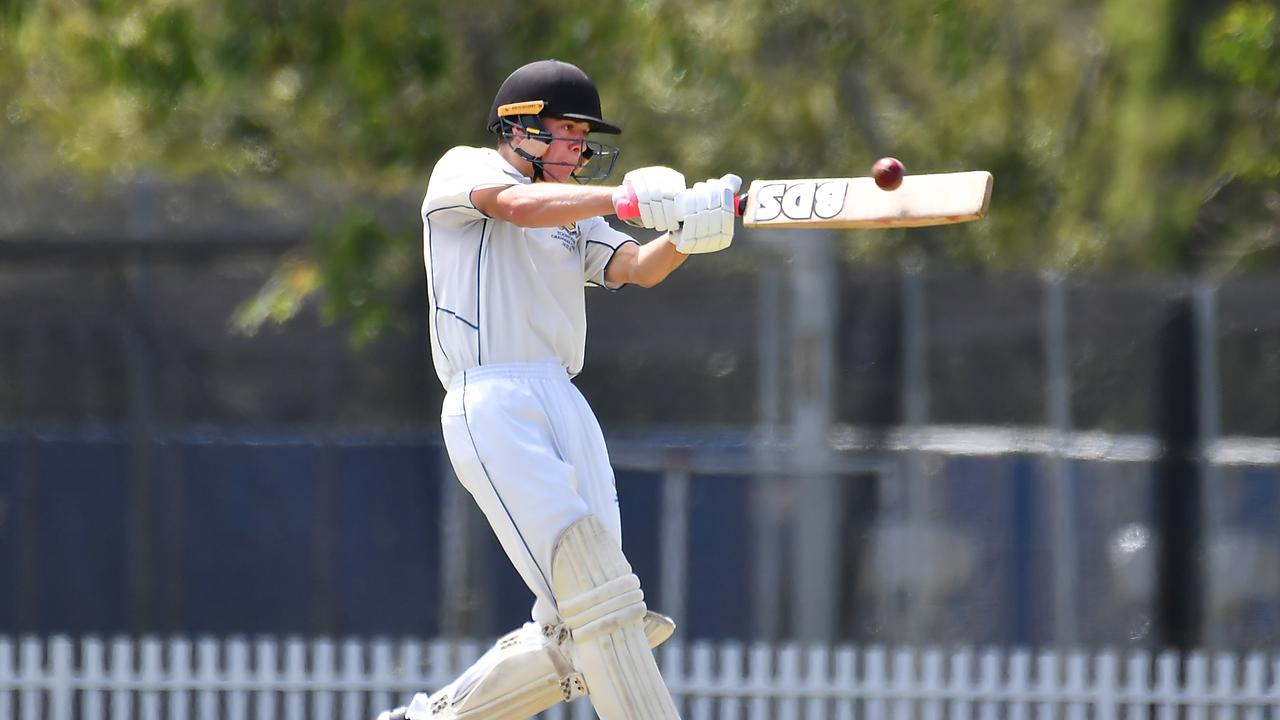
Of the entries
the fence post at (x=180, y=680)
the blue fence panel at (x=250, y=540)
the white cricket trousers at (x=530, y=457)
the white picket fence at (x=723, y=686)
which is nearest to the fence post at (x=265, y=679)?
the white picket fence at (x=723, y=686)

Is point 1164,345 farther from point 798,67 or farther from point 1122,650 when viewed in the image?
point 798,67

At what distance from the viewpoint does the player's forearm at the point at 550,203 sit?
3.74 m

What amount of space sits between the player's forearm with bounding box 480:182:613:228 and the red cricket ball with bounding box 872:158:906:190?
1.83 ft

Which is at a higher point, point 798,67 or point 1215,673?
point 798,67

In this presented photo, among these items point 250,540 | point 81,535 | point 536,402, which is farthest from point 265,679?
point 536,402

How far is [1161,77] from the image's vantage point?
10.7 m

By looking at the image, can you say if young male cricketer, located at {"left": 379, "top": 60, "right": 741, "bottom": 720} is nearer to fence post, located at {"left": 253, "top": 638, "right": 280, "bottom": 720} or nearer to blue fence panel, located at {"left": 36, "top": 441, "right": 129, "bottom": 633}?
fence post, located at {"left": 253, "top": 638, "right": 280, "bottom": 720}

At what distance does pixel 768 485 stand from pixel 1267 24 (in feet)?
10.5

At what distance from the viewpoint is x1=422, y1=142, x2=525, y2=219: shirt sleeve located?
3963mm

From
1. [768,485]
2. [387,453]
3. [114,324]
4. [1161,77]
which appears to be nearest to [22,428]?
[114,324]

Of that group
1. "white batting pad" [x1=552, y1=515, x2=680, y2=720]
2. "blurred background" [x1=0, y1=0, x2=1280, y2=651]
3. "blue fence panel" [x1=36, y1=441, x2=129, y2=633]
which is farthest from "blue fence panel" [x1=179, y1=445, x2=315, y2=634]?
"white batting pad" [x1=552, y1=515, x2=680, y2=720]

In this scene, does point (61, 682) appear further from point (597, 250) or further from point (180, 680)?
point (597, 250)

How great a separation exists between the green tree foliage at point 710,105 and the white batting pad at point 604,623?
4321 mm

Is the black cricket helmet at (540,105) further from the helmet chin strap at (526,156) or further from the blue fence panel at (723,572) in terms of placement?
the blue fence panel at (723,572)
